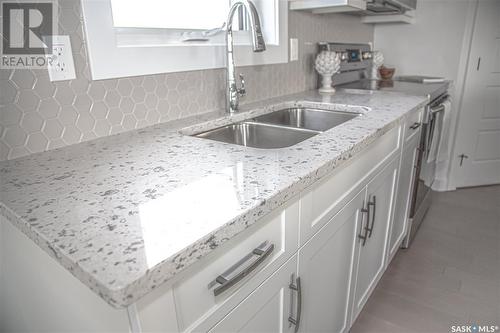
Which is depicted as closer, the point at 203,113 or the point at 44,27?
the point at 44,27

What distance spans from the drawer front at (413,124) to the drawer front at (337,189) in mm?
292

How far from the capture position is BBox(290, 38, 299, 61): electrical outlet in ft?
5.74

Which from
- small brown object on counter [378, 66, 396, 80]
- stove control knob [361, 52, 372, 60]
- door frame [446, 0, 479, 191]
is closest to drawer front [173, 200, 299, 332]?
stove control knob [361, 52, 372, 60]

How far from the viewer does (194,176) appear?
679 mm

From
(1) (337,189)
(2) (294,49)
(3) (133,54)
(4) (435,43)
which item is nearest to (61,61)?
(3) (133,54)

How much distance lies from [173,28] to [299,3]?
2.53 ft

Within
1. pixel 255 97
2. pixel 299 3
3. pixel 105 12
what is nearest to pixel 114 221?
pixel 105 12

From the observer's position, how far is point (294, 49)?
1.78 metres

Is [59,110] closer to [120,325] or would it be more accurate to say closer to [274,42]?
[120,325]

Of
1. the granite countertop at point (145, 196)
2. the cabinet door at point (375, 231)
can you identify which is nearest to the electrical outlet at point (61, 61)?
the granite countertop at point (145, 196)

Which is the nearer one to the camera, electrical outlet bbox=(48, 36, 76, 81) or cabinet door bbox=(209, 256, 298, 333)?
cabinet door bbox=(209, 256, 298, 333)

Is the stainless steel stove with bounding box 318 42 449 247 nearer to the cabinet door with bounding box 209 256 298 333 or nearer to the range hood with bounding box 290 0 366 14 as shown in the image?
the range hood with bounding box 290 0 366 14

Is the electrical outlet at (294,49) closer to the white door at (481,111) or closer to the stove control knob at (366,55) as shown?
the stove control knob at (366,55)

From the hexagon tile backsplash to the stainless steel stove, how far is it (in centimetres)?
99
